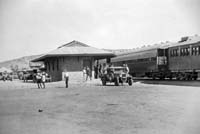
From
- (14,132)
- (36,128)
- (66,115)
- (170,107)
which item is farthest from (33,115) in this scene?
(170,107)

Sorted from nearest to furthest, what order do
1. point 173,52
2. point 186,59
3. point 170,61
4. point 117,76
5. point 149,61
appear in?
point 117,76, point 186,59, point 173,52, point 170,61, point 149,61

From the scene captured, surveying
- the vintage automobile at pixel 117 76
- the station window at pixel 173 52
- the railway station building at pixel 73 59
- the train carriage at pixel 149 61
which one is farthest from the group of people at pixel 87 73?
the station window at pixel 173 52

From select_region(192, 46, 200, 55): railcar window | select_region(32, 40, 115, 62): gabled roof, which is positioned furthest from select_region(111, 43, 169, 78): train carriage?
select_region(192, 46, 200, 55): railcar window

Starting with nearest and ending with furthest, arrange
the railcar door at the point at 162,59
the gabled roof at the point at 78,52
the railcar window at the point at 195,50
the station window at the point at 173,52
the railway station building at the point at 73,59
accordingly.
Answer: the railcar window at the point at 195,50 → the station window at the point at 173,52 → the gabled roof at the point at 78,52 → the railway station building at the point at 73,59 → the railcar door at the point at 162,59

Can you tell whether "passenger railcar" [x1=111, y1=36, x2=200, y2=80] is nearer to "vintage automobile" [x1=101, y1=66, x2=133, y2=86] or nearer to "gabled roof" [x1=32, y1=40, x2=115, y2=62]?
"gabled roof" [x1=32, y1=40, x2=115, y2=62]

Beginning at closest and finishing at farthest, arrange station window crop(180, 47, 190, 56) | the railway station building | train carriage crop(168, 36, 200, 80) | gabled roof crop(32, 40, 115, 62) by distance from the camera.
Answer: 1. train carriage crop(168, 36, 200, 80)
2. station window crop(180, 47, 190, 56)
3. gabled roof crop(32, 40, 115, 62)
4. the railway station building

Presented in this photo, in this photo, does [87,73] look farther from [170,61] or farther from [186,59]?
[186,59]

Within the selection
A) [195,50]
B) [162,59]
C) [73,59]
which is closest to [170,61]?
[162,59]

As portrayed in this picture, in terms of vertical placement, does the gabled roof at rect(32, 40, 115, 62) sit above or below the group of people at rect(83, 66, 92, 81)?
above

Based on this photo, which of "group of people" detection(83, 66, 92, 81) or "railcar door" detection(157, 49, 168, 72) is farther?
"railcar door" detection(157, 49, 168, 72)

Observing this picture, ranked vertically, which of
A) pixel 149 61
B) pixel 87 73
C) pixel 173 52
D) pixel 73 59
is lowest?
pixel 87 73

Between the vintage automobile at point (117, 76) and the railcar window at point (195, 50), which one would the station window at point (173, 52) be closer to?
the railcar window at point (195, 50)

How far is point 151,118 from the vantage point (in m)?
6.29

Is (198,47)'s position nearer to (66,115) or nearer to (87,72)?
(87,72)
